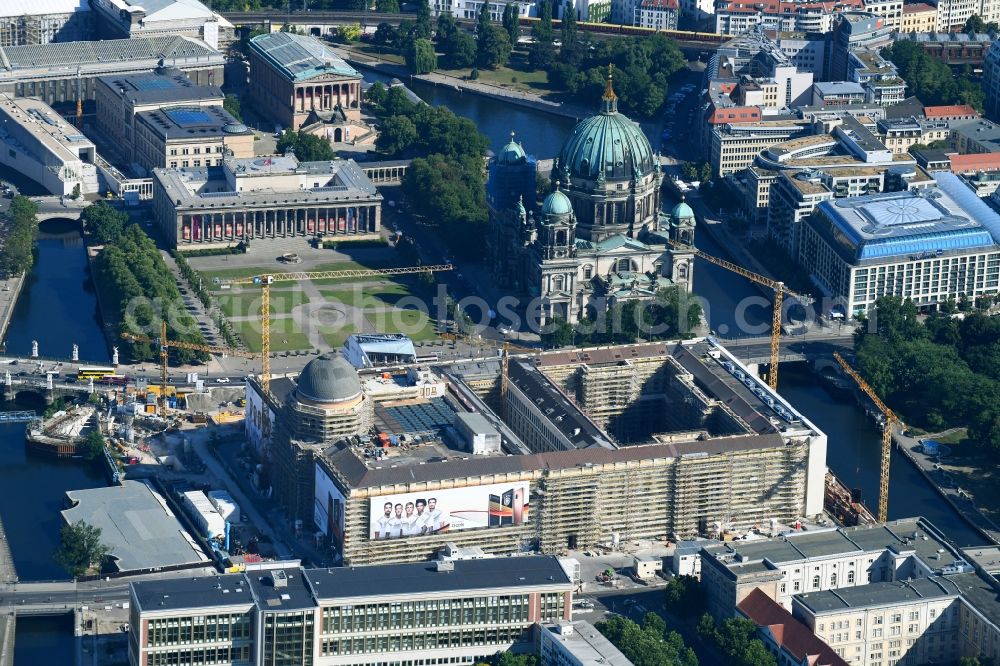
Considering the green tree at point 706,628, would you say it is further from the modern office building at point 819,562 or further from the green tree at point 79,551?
the green tree at point 79,551

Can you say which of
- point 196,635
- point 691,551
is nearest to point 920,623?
point 691,551

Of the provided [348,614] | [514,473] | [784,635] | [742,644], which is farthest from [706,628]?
[348,614]

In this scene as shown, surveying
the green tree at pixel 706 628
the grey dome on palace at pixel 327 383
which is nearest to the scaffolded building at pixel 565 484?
the grey dome on palace at pixel 327 383

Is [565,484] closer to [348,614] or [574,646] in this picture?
[574,646]

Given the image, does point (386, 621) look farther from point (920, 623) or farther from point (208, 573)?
point (920, 623)

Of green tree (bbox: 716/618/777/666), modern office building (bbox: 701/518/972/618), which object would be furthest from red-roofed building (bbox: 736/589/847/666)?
modern office building (bbox: 701/518/972/618)

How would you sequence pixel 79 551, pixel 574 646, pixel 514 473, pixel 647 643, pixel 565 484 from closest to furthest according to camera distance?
pixel 574 646 → pixel 647 643 → pixel 79 551 → pixel 514 473 → pixel 565 484
